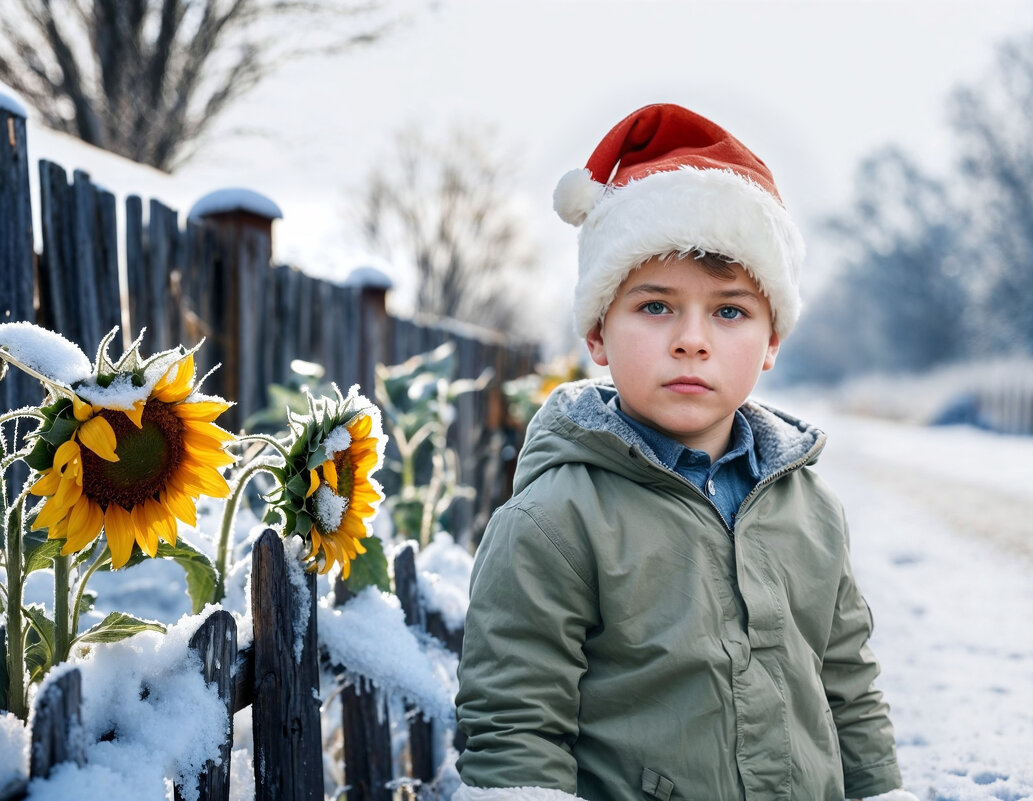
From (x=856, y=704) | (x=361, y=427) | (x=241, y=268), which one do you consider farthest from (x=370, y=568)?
(x=241, y=268)

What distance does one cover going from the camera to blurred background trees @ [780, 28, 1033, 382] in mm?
21625

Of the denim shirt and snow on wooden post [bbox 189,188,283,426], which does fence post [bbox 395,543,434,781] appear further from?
snow on wooden post [bbox 189,188,283,426]

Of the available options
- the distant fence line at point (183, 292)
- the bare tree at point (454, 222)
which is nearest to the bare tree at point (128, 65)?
the distant fence line at point (183, 292)

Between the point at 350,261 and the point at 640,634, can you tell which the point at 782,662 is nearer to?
the point at 640,634

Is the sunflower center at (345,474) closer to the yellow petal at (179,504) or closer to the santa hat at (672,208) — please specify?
the yellow petal at (179,504)

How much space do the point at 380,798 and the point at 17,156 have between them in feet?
4.85

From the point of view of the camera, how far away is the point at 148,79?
7.34 meters

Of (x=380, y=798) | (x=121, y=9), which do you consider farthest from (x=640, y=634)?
(x=121, y=9)

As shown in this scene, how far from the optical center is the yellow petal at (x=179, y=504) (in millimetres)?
935

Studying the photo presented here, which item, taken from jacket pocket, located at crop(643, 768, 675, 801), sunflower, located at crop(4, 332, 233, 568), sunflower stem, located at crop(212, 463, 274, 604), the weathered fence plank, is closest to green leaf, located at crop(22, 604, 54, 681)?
sunflower, located at crop(4, 332, 233, 568)

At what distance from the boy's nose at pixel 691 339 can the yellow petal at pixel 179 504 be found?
77 centimetres

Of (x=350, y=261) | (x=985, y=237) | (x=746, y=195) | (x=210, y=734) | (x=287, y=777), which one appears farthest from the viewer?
(x=985, y=237)

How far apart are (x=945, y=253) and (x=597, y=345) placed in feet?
114

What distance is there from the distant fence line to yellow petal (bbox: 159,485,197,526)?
889 mm
